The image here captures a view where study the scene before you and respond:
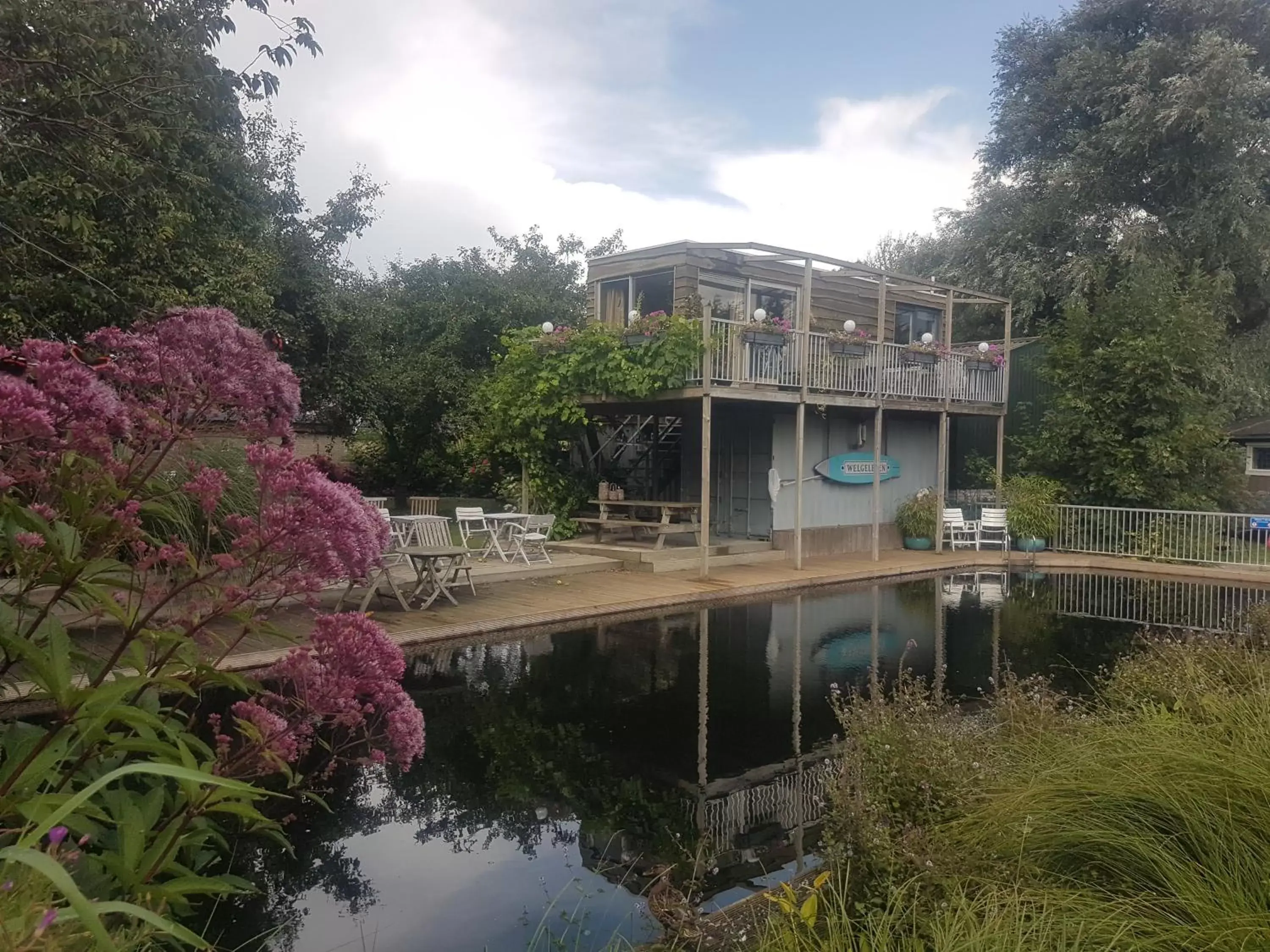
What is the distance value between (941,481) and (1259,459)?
11826 mm

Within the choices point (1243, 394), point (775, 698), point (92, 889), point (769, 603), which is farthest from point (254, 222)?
point (1243, 394)

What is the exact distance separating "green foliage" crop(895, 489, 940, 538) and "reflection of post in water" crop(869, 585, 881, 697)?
6.06 metres

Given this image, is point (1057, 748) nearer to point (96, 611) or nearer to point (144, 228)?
point (96, 611)

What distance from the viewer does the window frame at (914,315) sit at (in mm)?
21266

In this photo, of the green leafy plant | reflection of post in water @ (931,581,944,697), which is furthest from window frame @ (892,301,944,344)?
reflection of post in water @ (931,581,944,697)

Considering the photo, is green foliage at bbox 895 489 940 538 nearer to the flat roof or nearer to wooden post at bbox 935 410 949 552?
wooden post at bbox 935 410 949 552

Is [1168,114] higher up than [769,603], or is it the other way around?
[1168,114]

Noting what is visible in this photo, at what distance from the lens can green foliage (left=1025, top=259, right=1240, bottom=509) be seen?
17.5m

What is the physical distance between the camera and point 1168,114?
2195cm

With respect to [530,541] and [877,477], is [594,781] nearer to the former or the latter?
[530,541]

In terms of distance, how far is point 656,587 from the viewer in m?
12.7

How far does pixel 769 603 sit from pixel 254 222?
9.65 meters

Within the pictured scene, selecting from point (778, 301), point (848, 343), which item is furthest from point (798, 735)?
point (778, 301)

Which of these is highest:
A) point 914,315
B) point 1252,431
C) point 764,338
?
point 914,315
